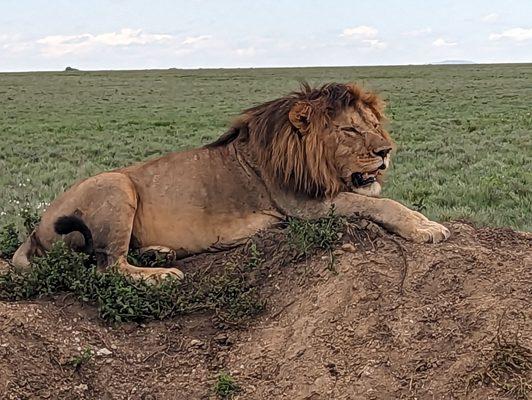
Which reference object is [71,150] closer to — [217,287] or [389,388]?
[217,287]

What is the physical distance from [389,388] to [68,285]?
7.14 ft

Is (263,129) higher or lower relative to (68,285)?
higher

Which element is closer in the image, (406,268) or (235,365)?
(235,365)

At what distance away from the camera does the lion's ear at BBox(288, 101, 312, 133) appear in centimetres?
493

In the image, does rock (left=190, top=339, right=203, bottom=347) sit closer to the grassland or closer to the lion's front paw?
the lion's front paw

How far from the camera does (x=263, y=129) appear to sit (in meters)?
5.14

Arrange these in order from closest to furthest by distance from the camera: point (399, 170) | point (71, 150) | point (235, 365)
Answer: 1. point (235, 365)
2. point (399, 170)
3. point (71, 150)

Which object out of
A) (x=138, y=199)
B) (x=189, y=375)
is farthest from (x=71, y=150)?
(x=189, y=375)

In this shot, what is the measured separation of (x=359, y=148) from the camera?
4855mm

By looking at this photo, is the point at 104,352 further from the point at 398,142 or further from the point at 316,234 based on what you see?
the point at 398,142

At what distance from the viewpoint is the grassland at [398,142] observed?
916 centimetres

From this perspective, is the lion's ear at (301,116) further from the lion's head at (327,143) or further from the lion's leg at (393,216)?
the lion's leg at (393,216)

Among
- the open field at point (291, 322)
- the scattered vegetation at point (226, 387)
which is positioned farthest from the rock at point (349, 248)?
the scattered vegetation at point (226, 387)

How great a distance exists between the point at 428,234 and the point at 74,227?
2.31 metres
